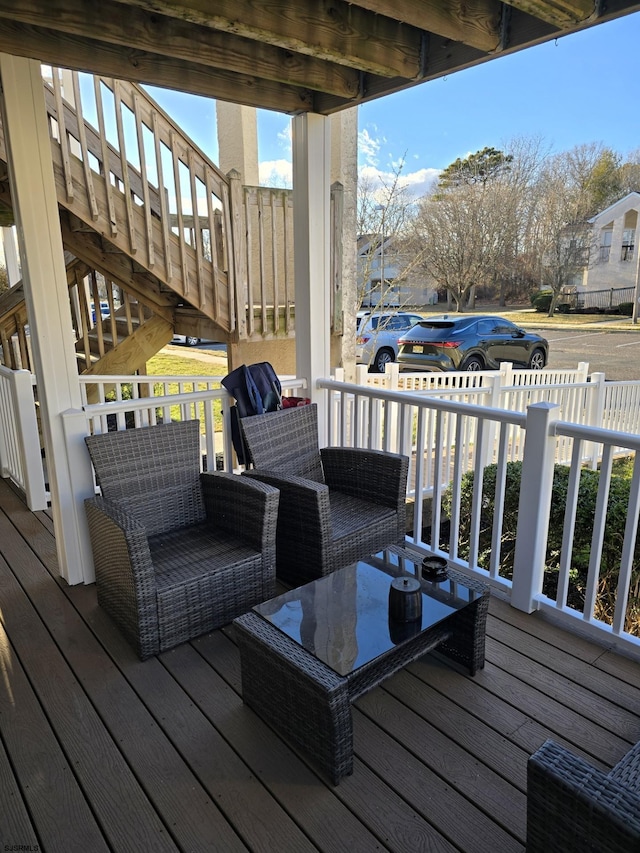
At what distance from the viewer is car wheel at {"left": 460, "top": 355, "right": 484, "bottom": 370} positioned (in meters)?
9.61

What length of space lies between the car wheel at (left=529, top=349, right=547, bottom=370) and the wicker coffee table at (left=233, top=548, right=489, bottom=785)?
9.04 m

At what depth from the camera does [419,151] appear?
14.3 m

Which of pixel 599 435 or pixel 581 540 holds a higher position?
pixel 599 435

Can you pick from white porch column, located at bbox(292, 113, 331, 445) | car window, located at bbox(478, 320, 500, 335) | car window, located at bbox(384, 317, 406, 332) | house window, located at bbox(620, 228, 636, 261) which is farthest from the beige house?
white porch column, located at bbox(292, 113, 331, 445)

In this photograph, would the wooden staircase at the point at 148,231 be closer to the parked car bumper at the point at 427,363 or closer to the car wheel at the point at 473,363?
the parked car bumper at the point at 427,363

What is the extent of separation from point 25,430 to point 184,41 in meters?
2.58

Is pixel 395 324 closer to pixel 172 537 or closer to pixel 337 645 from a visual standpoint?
pixel 172 537

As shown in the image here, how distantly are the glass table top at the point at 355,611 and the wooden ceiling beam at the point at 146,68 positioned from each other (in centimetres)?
240

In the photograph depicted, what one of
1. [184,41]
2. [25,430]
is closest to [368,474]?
[184,41]

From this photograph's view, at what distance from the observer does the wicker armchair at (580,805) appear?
1.00 meters

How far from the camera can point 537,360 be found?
1041 centimetres

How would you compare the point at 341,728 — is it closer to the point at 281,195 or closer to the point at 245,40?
the point at 245,40

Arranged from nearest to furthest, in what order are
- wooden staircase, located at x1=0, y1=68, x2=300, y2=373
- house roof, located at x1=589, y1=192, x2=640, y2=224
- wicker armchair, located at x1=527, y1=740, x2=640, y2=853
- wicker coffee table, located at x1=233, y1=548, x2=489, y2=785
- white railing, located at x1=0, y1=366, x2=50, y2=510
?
wicker armchair, located at x1=527, y1=740, x2=640, y2=853
wicker coffee table, located at x1=233, y1=548, x2=489, y2=785
white railing, located at x1=0, y1=366, x2=50, y2=510
wooden staircase, located at x1=0, y1=68, x2=300, y2=373
house roof, located at x1=589, y1=192, x2=640, y2=224

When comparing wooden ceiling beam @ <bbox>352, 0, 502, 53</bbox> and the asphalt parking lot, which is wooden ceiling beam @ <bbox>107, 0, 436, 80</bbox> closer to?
wooden ceiling beam @ <bbox>352, 0, 502, 53</bbox>
